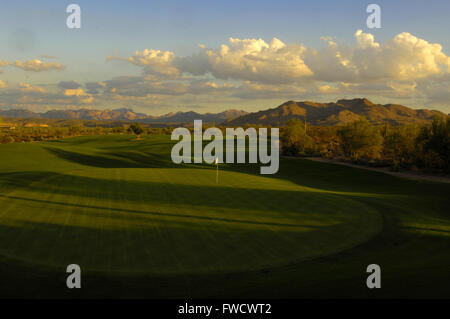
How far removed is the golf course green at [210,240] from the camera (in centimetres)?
939

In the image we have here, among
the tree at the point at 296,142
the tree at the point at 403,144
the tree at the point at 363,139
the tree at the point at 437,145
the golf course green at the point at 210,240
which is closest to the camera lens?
the golf course green at the point at 210,240

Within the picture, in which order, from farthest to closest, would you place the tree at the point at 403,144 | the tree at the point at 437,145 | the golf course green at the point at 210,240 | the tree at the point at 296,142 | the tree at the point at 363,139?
1. the tree at the point at 296,142
2. the tree at the point at 363,139
3. the tree at the point at 403,144
4. the tree at the point at 437,145
5. the golf course green at the point at 210,240

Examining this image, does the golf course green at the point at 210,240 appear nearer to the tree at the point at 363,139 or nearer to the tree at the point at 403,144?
the tree at the point at 403,144

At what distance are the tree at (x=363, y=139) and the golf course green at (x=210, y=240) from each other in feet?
130

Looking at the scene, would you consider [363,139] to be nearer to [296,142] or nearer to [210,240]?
[296,142]

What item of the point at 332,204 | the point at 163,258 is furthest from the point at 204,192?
the point at 163,258

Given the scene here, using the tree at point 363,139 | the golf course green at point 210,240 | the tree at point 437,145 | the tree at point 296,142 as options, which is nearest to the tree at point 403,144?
the tree at point 363,139

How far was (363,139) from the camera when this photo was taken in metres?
62.8

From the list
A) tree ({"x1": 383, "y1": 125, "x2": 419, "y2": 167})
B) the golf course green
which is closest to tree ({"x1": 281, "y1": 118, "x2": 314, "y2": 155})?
tree ({"x1": 383, "y1": 125, "x2": 419, "y2": 167})

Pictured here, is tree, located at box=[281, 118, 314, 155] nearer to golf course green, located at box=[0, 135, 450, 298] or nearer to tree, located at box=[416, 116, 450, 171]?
tree, located at box=[416, 116, 450, 171]

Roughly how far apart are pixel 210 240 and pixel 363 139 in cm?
5854

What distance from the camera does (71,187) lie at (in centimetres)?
2298

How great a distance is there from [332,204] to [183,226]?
1101cm

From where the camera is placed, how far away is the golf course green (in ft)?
30.8
